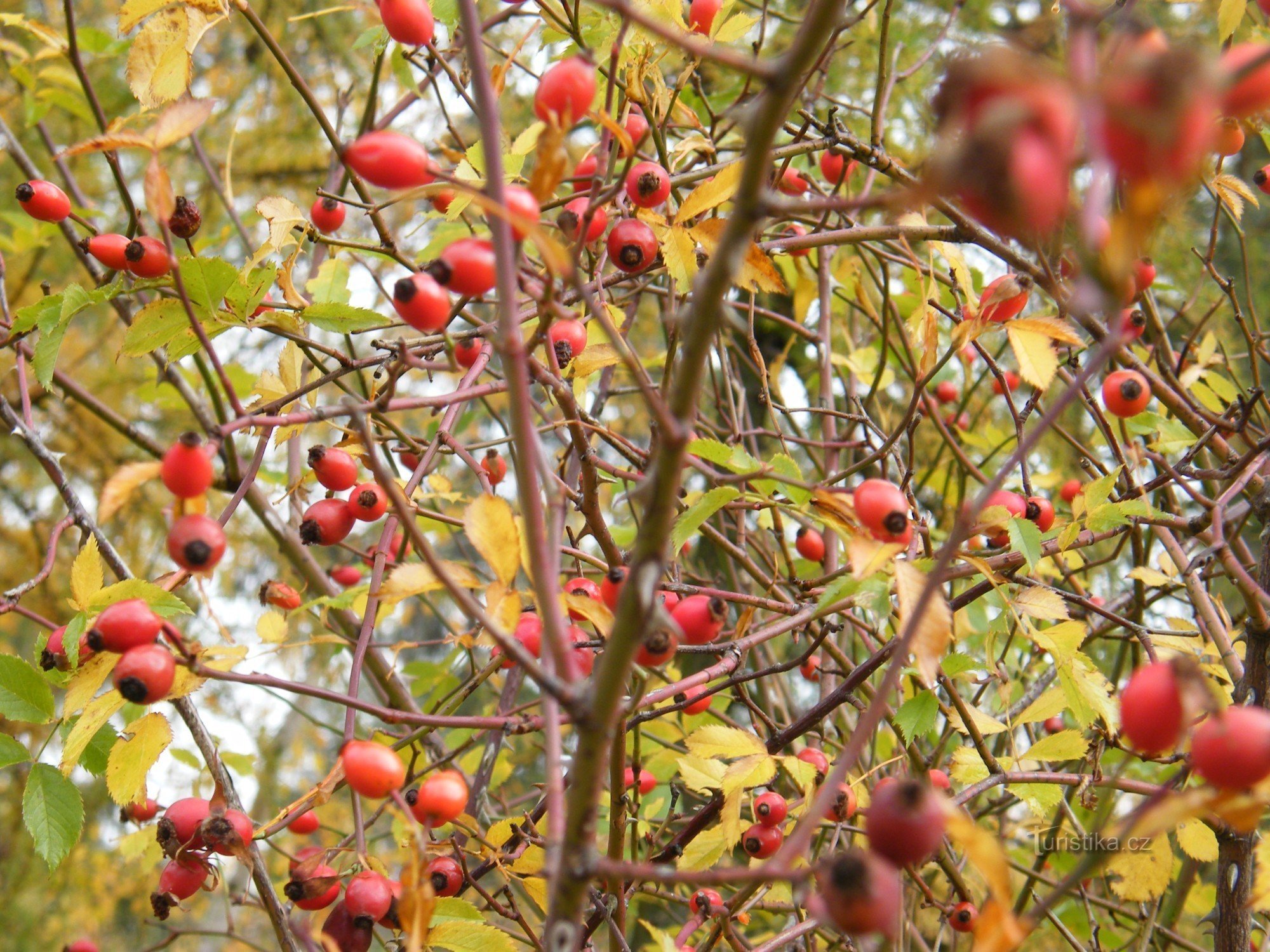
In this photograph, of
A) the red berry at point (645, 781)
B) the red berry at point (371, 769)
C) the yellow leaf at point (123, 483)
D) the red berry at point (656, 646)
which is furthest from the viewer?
the red berry at point (645, 781)

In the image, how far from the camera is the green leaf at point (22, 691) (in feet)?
4.66

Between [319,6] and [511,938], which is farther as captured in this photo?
[319,6]

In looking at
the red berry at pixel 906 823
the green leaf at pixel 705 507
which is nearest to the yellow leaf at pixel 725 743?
the green leaf at pixel 705 507

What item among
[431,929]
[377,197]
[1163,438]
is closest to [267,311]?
[431,929]

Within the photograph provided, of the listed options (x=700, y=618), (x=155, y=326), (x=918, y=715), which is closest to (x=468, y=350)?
(x=155, y=326)

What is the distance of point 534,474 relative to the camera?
0.71m

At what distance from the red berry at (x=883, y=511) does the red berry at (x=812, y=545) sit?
1224 mm

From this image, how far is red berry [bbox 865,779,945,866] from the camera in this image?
626 mm

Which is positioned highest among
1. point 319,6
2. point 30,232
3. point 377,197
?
point 319,6

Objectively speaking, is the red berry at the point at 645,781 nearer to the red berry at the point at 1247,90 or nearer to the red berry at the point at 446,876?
the red berry at the point at 446,876

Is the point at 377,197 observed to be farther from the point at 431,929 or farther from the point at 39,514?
the point at 431,929

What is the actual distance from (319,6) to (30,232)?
5.80 ft

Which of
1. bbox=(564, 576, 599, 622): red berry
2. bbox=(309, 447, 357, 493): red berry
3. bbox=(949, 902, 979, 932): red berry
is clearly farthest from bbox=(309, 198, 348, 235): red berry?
bbox=(949, 902, 979, 932): red berry

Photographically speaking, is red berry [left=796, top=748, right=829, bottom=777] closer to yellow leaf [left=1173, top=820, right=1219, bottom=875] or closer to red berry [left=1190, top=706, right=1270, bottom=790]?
yellow leaf [left=1173, top=820, right=1219, bottom=875]
